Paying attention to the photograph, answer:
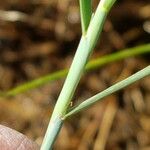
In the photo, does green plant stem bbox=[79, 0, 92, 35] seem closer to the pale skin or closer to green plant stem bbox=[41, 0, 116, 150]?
green plant stem bbox=[41, 0, 116, 150]

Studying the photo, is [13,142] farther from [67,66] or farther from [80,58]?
[67,66]

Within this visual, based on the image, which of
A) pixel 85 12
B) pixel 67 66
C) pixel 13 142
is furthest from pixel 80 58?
pixel 67 66

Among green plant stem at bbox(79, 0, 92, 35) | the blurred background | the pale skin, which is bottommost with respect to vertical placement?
the blurred background

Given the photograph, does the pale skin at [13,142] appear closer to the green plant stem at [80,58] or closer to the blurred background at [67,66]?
the green plant stem at [80,58]

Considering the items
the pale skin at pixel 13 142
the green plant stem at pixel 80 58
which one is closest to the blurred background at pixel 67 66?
the pale skin at pixel 13 142

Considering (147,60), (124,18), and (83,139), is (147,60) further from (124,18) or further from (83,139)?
(83,139)

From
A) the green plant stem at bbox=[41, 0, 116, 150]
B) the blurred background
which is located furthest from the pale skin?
the blurred background
